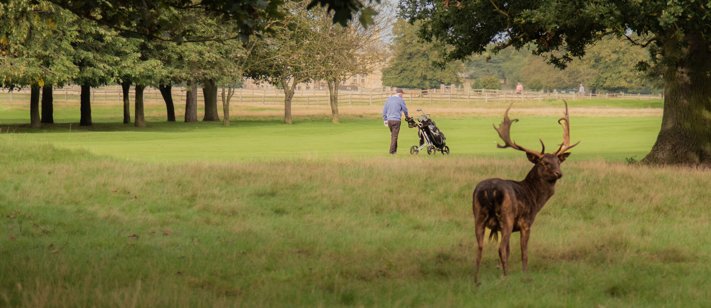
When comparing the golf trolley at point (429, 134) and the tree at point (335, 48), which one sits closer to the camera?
the golf trolley at point (429, 134)

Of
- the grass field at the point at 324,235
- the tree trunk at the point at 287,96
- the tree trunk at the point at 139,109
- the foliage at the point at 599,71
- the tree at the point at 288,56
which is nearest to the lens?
the grass field at the point at 324,235

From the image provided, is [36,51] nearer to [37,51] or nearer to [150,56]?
[37,51]

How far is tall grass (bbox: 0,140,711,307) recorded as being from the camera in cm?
878

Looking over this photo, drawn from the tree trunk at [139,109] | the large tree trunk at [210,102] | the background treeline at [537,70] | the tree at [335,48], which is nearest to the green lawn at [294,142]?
the tree trunk at [139,109]

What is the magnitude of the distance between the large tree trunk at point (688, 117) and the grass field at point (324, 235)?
305 centimetres

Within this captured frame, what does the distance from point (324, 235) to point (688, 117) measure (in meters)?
14.5

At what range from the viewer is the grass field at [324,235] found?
345 inches

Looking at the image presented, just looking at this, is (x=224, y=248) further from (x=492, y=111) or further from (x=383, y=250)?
(x=492, y=111)

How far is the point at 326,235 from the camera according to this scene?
13148 mm

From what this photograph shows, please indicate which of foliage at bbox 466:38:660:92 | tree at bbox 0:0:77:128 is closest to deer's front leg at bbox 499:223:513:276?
tree at bbox 0:0:77:128

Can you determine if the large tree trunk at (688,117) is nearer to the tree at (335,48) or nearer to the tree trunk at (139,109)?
the tree trunk at (139,109)

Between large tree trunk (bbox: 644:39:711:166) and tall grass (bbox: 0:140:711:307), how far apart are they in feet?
10.7

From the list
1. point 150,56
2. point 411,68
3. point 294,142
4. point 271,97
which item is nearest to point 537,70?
point 411,68

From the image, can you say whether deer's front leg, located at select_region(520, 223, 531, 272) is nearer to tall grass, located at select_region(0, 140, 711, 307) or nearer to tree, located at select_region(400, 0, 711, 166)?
tall grass, located at select_region(0, 140, 711, 307)
